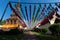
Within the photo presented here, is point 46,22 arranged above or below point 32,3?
below

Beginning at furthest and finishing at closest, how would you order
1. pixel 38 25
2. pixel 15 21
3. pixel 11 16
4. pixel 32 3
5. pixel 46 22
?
pixel 11 16, pixel 15 21, pixel 38 25, pixel 46 22, pixel 32 3

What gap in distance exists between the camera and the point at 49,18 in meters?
38.5

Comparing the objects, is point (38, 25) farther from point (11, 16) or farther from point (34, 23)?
point (11, 16)

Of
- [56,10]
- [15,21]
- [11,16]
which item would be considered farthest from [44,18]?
[11,16]

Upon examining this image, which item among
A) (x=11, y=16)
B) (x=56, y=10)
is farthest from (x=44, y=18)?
(x=11, y=16)

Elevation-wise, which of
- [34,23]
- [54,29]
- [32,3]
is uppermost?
[32,3]

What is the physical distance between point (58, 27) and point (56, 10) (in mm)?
14559

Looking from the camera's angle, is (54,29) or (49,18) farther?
(49,18)

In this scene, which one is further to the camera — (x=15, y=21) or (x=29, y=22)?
(x=15, y=21)

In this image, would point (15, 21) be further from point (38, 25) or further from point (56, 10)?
point (56, 10)

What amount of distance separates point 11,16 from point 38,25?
25.0 metres

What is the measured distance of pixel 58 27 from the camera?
77.7 ft

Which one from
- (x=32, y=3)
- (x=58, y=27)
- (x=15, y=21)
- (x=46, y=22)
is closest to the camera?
(x=58, y=27)

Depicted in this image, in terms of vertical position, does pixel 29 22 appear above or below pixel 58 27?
above
